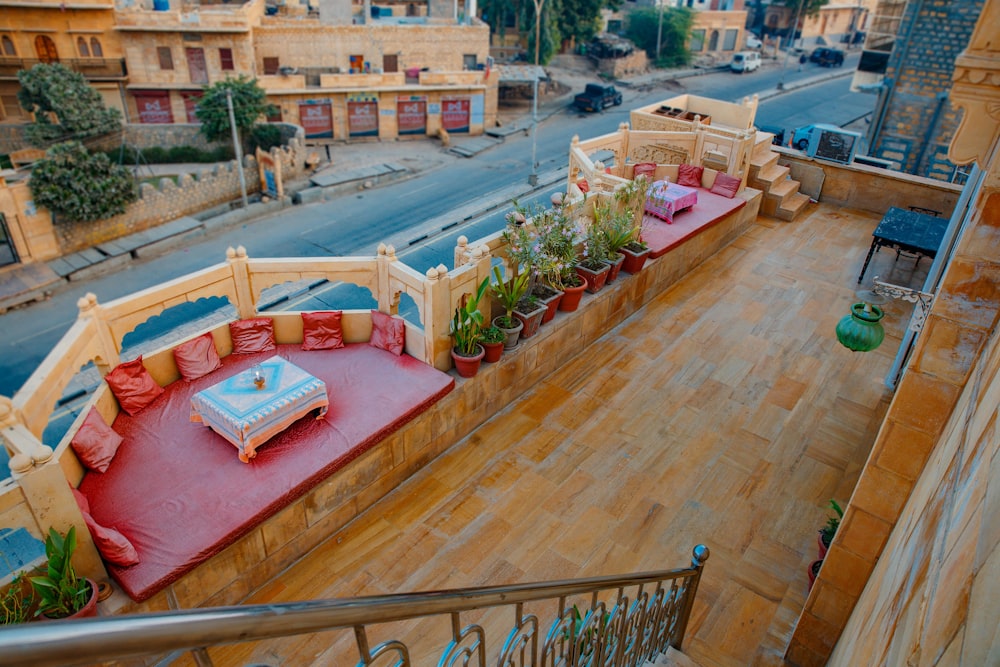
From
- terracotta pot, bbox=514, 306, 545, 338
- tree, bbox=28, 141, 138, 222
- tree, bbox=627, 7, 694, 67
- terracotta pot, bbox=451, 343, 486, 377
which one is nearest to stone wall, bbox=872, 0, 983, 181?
terracotta pot, bbox=514, 306, 545, 338

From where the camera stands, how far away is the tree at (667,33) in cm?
4731

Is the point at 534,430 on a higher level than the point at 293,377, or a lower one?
lower

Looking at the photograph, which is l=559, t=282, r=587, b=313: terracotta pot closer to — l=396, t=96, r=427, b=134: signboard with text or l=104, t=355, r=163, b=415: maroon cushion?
l=104, t=355, r=163, b=415: maroon cushion

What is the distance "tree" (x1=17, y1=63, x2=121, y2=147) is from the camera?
25.9 m

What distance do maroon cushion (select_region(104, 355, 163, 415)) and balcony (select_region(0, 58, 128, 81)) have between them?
27597 mm

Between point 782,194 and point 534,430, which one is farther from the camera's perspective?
point 782,194

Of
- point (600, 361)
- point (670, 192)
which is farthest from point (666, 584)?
point (670, 192)

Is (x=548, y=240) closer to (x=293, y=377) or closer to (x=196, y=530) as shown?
(x=293, y=377)

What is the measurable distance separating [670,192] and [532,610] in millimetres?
8481

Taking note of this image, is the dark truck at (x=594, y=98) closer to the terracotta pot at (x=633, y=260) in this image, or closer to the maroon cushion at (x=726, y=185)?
the maroon cushion at (x=726, y=185)

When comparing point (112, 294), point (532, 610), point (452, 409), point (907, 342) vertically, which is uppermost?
point (907, 342)

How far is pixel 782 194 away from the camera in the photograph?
573 inches

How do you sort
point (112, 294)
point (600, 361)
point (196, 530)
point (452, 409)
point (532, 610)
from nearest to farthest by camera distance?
point (196, 530) → point (532, 610) → point (452, 409) → point (600, 361) → point (112, 294)

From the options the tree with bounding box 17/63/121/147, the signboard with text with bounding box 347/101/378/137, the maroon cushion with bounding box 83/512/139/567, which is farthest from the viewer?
Answer: the signboard with text with bounding box 347/101/378/137
